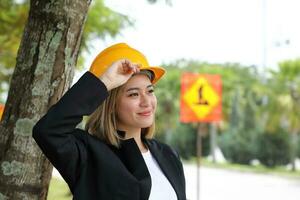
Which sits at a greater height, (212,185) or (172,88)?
(172,88)

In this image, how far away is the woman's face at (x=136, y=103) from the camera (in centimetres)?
163

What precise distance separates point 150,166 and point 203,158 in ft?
99.5

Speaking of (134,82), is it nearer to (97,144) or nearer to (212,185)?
(97,144)

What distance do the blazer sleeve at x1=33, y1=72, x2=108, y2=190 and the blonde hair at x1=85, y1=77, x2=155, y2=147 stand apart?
→ 8cm

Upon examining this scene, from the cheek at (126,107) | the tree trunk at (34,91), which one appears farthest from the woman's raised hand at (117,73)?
the tree trunk at (34,91)

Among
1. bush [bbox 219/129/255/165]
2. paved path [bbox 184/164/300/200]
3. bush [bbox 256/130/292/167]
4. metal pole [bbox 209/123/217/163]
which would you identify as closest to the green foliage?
paved path [bbox 184/164/300/200]

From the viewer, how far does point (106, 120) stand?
5.27 feet

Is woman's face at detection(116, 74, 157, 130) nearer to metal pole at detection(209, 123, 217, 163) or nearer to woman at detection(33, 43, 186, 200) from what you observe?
woman at detection(33, 43, 186, 200)

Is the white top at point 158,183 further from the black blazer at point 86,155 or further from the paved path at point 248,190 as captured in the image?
the paved path at point 248,190

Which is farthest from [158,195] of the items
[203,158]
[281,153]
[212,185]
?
[203,158]

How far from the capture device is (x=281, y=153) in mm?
25438

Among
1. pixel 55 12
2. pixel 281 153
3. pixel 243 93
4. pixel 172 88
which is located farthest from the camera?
pixel 172 88

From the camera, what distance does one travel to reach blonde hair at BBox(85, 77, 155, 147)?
1.59 meters

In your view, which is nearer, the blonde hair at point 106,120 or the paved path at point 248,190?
the blonde hair at point 106,120
